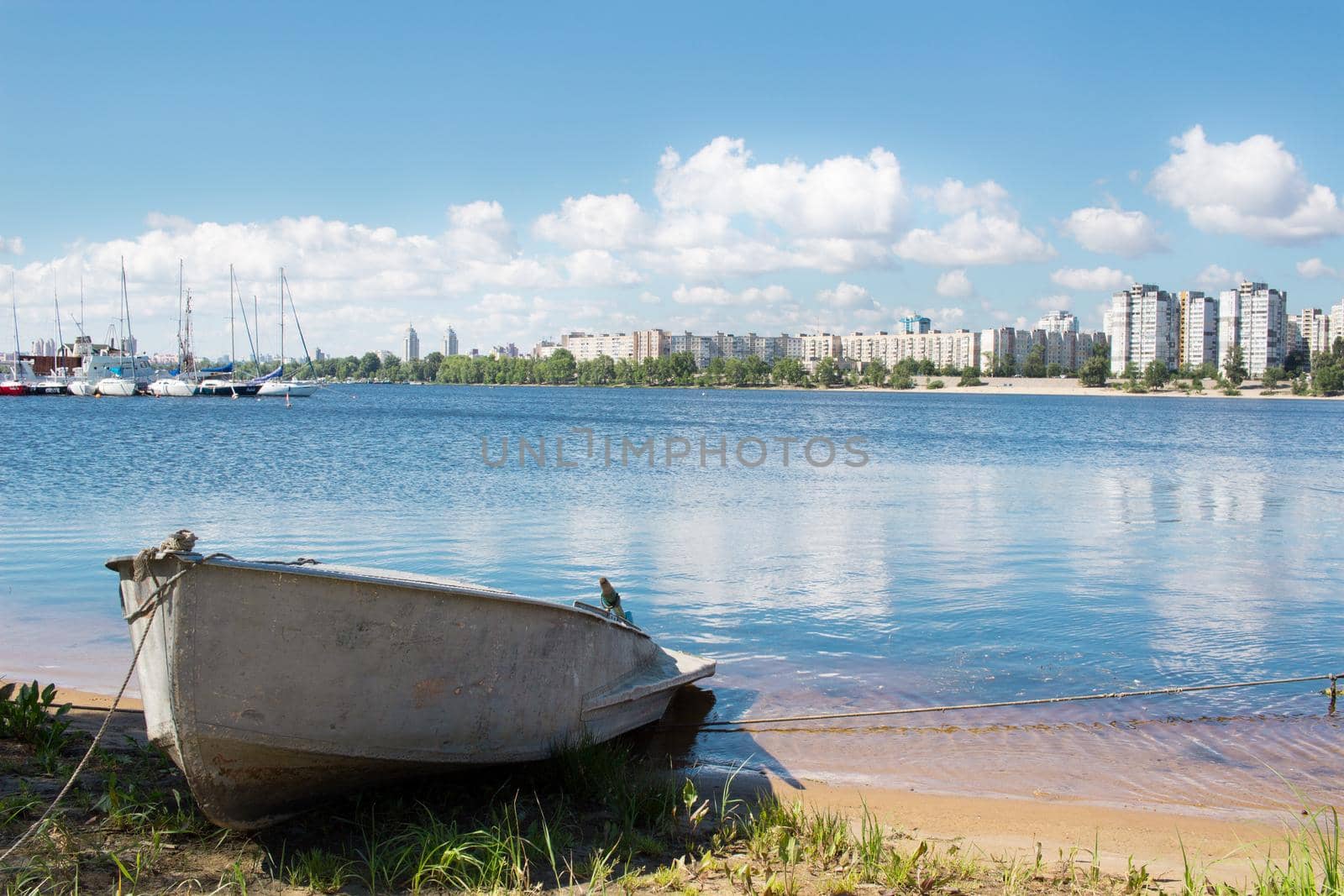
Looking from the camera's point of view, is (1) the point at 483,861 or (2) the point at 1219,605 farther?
(2) the point at 1219,605

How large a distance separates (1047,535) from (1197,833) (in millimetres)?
15313

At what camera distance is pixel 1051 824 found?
6.70 m

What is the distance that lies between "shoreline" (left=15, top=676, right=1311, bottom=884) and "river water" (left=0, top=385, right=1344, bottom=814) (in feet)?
0.73

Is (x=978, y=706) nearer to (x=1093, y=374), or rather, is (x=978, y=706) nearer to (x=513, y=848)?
(x=513, y=848)

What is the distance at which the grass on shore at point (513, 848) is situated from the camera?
16.2 ft

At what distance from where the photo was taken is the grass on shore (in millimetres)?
4926

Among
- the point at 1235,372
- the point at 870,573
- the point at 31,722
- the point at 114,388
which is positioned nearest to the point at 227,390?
the point at 114,388

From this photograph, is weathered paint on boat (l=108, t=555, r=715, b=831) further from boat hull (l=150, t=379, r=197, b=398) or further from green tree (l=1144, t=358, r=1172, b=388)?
green tree (l=1144, t=358, r=1172, b=388)

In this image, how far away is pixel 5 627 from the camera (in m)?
11.6

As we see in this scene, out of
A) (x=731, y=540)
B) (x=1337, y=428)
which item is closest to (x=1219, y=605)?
(x=731, y=540)

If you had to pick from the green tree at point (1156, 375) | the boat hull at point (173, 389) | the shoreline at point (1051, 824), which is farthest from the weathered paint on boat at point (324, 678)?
the green tree at point (1156, 375)

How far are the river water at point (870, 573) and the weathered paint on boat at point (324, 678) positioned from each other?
245 cm

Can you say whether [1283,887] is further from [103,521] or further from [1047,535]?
[103,521]

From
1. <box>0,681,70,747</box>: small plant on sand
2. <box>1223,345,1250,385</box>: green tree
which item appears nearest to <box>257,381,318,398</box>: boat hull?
<box>0,681,70,747</box>: small plant on sand
